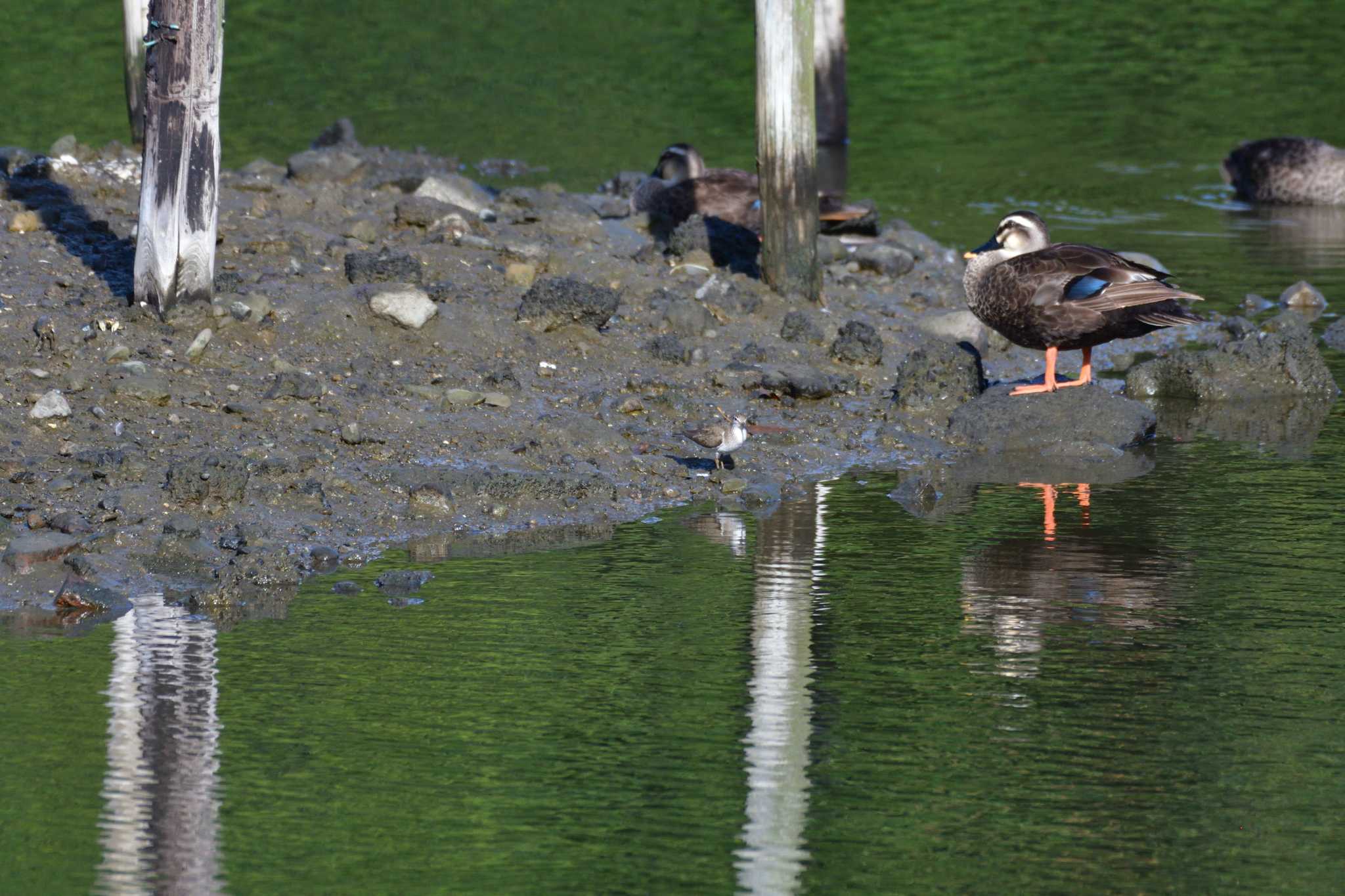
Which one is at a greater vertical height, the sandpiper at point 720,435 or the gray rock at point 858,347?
the gray rock at point 858,347

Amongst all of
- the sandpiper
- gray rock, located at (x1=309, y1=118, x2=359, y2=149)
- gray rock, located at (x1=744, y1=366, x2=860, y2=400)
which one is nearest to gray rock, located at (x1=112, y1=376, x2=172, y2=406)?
the sandpiper

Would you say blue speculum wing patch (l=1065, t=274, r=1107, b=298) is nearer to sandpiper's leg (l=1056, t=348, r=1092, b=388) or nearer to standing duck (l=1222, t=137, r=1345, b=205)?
sandpiper's leg (l=1056, t=348, r=1092, b=388)

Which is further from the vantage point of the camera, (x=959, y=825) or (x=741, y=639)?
(x=741, y=639)

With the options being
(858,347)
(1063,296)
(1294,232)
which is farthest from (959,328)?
(1294,232)

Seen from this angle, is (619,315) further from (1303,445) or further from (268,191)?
(1303,445)

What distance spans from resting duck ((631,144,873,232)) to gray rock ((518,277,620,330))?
2.98m

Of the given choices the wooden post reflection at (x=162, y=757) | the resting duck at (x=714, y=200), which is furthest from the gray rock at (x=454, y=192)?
the wooden post reflection at (x=162, y=757)

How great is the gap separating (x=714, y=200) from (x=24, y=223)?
5253 millimetres

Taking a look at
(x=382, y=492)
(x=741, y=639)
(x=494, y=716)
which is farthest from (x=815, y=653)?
(x=382, y=492)

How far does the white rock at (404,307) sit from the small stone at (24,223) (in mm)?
2616

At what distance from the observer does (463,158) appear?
21906 mm

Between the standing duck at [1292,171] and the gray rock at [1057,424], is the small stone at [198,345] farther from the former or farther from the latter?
the standing duck at [1292,171]

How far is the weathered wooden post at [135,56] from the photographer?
1775 centimetres

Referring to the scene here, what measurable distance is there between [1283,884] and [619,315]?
25.9 ft
